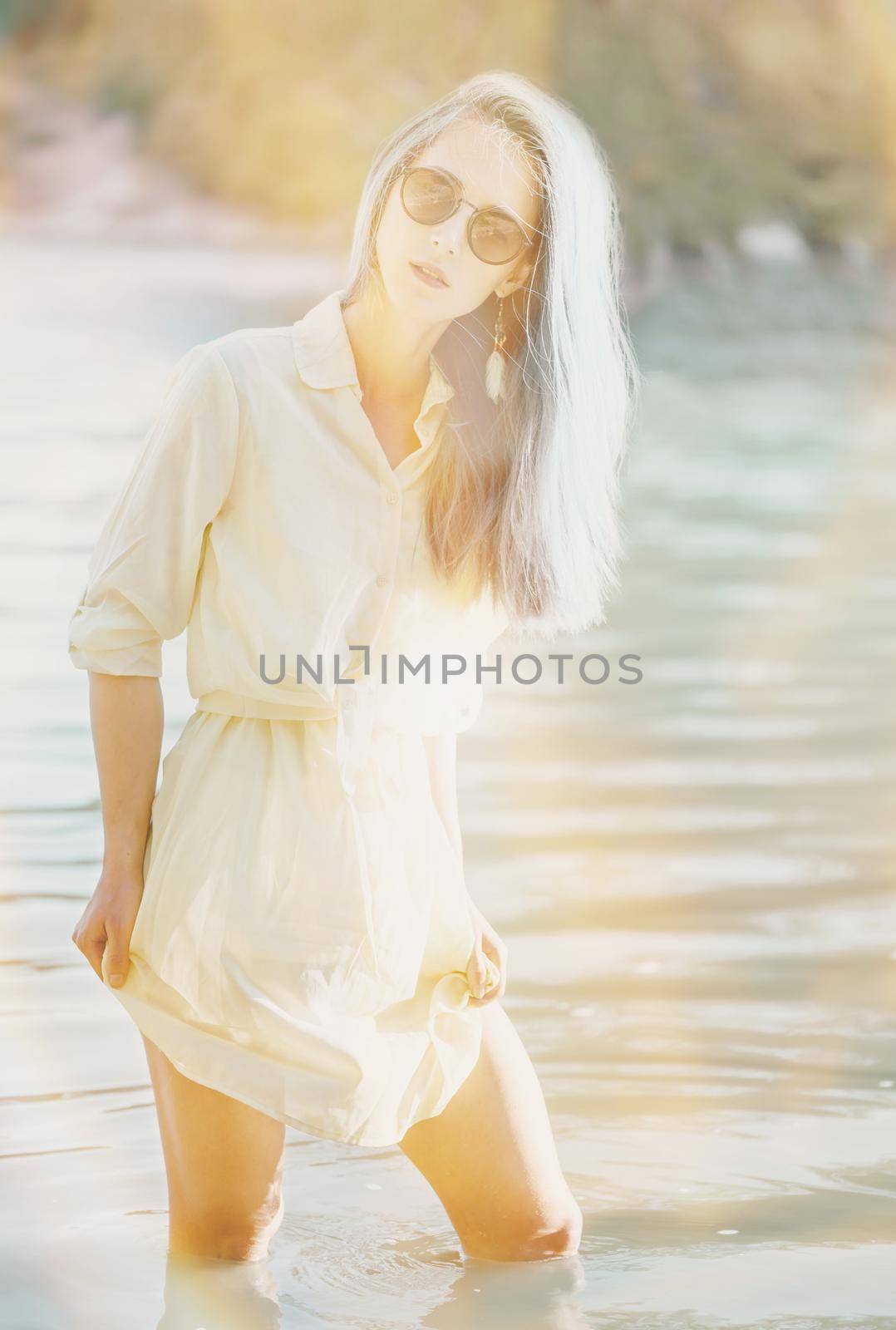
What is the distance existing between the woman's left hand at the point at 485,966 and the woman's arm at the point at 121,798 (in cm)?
37

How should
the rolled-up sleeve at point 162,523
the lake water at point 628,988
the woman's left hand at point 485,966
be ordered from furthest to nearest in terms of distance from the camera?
1. the lake water at point 628,988
2. the woman's left hand at point 485,966
3. the rolled-up sleeve at point 162,523

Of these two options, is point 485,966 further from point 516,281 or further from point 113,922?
point 516,281

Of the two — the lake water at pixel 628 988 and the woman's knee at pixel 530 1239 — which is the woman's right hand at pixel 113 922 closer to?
the lake water at pixel 628 988

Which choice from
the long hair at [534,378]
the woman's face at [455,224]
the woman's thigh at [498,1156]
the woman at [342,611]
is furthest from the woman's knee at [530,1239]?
the woman's face at [455,224]

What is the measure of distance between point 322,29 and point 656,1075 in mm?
18047

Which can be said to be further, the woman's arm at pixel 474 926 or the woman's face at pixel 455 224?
the woman's arm at pixel 474 926

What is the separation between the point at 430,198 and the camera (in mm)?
2039

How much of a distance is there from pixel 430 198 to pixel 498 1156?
1017 millimetres

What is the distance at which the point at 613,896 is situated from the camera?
14.3 ft

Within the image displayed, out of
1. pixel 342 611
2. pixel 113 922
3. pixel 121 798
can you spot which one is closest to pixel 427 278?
pixel 342 611

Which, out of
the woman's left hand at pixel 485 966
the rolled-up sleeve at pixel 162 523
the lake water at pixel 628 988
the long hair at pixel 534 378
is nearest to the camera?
the rolled-up sleeve at pixel 162 523

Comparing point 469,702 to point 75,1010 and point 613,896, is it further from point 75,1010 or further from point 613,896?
point 613,896

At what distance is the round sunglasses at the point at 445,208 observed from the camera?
2037mm

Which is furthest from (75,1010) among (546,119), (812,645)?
(812,645)
